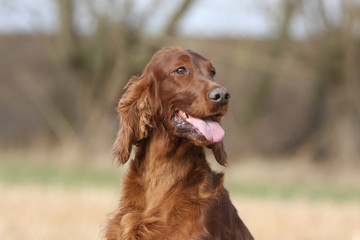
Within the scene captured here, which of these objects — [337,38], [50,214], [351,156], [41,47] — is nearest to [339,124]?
[351,156]

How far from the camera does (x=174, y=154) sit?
3320 millimetres

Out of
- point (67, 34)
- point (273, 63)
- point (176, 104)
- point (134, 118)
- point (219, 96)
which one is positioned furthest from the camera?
point (273, 63)

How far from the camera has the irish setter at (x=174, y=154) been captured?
306 cm

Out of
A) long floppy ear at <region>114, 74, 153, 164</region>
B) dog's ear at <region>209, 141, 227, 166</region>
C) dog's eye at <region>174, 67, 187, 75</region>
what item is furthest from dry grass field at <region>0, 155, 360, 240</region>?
dog's eye at <region>174, 67, 187, 75</region>

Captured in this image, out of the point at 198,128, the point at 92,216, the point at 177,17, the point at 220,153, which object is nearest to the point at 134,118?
the point at 198,128

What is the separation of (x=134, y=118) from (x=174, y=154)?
0.29 m

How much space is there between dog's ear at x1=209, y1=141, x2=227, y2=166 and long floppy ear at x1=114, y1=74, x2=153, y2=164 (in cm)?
37

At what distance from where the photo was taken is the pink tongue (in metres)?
3.11

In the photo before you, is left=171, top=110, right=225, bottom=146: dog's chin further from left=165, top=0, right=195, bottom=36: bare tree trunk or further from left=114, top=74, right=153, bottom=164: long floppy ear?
left=165, top=0, right=195, bottom=36: bare tree trunk

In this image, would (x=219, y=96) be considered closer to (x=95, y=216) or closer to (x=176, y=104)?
(x=176, y=104)

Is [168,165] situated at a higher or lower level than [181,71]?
lower

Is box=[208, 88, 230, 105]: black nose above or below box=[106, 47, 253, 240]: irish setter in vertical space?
above

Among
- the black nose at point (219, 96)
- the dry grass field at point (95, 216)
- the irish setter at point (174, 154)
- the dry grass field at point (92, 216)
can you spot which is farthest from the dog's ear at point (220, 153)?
the dry grass field at point (92, 216)

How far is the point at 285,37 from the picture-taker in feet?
50.9
